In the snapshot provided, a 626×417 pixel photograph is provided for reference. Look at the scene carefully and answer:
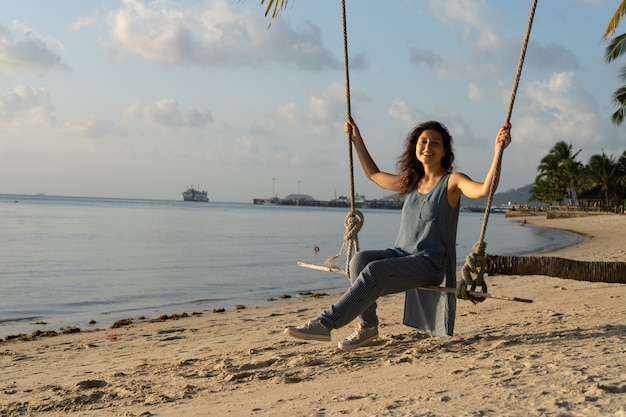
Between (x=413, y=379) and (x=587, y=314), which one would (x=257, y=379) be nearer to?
(x=413, y=379)

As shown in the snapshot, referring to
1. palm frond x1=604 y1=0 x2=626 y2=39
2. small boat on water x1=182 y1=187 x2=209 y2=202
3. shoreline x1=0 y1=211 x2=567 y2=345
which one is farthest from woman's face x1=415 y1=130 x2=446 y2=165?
small boat on water x1=182 y1=187 x2=209 y2=202

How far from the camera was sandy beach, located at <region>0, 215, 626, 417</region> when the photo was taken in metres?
2.47

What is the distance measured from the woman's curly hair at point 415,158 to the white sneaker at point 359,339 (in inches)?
34.6

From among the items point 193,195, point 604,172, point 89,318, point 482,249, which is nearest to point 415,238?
point 482,249

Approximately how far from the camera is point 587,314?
4.38 meters

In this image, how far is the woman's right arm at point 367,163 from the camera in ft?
13.0

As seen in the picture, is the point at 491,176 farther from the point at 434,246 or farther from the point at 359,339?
the point at 359,339

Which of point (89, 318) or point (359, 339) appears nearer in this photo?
point (359, 339)

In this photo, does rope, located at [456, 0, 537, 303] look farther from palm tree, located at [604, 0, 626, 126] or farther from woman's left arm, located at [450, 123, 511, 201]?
palm tree, located at [604, 0, 626, 126]

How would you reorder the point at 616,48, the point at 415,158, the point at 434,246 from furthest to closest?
1. the point at 616,48
2. the point at 415,158
3. the point at 434,246

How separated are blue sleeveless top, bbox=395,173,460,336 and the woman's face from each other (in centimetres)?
15

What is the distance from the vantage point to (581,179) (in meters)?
53.7

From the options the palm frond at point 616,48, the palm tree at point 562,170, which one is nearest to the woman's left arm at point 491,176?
the palm frond at point 616,48

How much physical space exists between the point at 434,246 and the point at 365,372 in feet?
2.66
